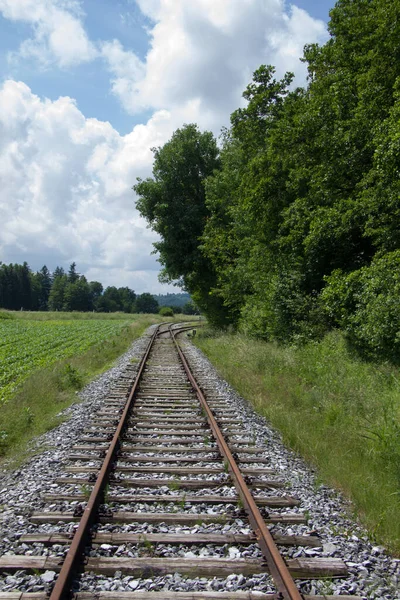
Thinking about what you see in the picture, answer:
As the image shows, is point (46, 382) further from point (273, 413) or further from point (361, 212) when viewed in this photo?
point (361, 212)

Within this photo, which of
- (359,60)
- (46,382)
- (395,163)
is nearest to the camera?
(395,163)

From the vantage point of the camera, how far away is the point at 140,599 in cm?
299

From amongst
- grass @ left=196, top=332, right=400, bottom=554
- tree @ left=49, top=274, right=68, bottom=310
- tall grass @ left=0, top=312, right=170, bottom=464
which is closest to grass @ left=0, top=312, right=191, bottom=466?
tall grass @ left=0, top=312, right=170, bottom=464

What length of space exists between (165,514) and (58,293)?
147 meters

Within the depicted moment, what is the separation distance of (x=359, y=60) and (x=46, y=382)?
13594mm

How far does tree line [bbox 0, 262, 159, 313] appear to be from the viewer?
120 m

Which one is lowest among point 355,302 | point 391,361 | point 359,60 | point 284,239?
point 391,361

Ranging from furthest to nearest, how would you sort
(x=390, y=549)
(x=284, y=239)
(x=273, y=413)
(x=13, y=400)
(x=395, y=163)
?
(x=284, y=239), (x=395, y=163), (x=13, y=400), (x=273, y=413), (x=390, y=549)

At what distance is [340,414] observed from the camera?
7.27 metres

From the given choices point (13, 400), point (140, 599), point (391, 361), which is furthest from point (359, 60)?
point (140, 599)

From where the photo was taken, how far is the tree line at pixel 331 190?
1072 cm

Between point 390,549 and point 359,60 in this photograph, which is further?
point 359,60

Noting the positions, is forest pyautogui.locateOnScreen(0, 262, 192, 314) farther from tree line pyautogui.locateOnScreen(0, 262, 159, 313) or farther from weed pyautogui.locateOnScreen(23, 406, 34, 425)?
weed pyautogui.locateOnScreen(23, 406, 34, 425)

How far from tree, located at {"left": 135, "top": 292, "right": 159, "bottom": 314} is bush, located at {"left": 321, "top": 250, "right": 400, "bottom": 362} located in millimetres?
143014
